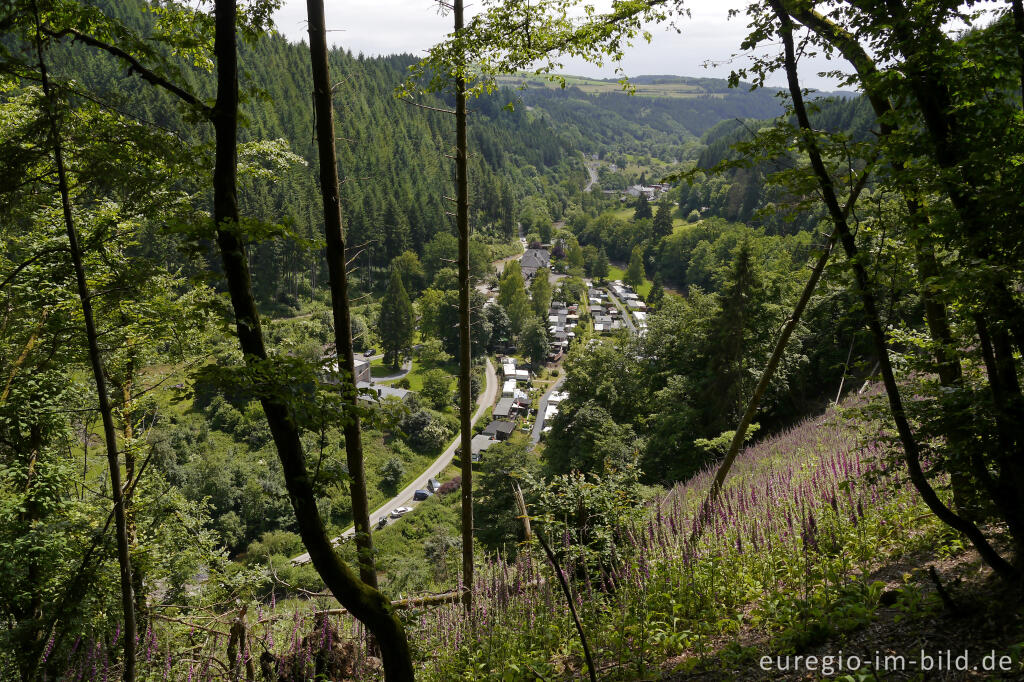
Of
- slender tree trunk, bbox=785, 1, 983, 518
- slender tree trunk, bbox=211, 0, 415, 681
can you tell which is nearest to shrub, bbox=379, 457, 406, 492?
slender tree trunk, bbox=211, 0, 415, 681

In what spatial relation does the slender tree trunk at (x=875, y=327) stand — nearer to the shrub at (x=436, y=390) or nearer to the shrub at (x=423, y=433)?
the shrub at (x=423, y=433)

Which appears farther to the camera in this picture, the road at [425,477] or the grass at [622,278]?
the grass at [622,278]

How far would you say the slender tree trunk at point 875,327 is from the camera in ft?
13.9

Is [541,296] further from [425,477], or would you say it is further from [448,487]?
[448,487]

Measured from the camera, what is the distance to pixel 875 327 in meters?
4.61

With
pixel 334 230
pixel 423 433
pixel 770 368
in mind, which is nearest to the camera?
pixel 334 230

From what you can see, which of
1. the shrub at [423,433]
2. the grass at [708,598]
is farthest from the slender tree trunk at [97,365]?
the shrub at [423,433]

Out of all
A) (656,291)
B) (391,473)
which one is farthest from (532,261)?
(391,473)

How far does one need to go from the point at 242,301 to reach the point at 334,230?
1.75 meters

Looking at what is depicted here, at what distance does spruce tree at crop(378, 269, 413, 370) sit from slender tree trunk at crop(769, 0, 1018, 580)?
58.4 metres

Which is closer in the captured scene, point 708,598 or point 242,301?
point 242,301

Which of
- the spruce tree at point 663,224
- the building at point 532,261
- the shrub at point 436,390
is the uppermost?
the spruce tree at point 663,224

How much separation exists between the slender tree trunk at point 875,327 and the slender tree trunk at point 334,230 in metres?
4.19

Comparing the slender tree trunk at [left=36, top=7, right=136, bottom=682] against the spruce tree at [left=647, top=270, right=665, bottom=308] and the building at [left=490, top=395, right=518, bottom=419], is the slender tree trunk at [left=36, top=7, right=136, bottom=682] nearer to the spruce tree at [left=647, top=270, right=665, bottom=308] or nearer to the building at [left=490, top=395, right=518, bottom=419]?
the building at [left=490, top=395, right=518, bottom=419]
